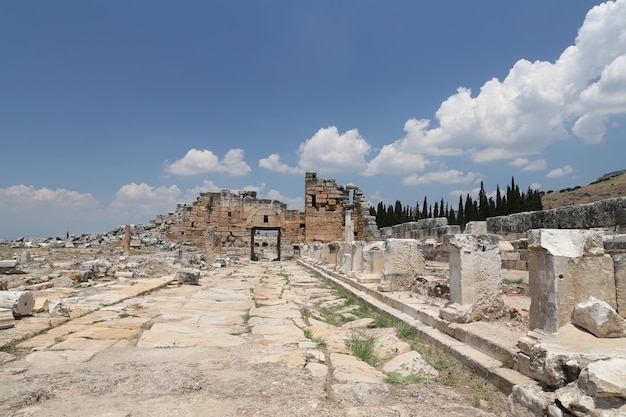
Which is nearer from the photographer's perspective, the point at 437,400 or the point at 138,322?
the point at 437,400

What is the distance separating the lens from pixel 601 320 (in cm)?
277

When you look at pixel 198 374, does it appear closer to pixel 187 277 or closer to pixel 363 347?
pixel 363 347

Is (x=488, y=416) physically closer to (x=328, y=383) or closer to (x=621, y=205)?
(x=328, y=383)

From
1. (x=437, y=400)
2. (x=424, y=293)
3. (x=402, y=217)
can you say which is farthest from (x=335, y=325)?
(x=402, y=217)

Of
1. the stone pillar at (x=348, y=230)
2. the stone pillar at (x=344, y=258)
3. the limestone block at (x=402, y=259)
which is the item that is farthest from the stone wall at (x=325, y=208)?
the limestone block at (x=402, y=259)

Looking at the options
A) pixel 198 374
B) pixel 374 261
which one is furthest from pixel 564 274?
pixel 374 261

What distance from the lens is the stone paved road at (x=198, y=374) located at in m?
2.66

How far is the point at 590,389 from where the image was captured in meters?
2.04

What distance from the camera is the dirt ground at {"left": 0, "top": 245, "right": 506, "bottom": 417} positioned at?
2633 millimetres

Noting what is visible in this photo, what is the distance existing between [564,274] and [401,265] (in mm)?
4027

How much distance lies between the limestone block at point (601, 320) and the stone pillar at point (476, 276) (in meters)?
1.51

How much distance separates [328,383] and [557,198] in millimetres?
69030

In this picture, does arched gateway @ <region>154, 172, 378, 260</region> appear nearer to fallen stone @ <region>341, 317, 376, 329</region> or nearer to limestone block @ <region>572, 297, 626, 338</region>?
fallen stone @ <region>341, 317, 376, 329</region>

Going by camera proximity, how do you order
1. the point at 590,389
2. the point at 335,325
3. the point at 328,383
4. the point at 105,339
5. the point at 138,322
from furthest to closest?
the point at 335,325, the point at 138,322, the point at 105,339, the point at 328,383, the point at 590,389
